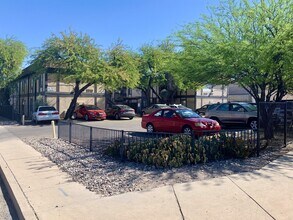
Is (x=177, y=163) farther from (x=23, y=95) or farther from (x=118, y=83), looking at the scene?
(x=23, y=95)

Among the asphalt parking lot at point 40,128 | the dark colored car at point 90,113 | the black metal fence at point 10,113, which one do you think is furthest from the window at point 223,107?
the black metal fence at point 10,113

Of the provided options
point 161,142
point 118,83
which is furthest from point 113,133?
point 118,83

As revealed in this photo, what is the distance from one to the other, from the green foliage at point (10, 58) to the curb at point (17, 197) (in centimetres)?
2569

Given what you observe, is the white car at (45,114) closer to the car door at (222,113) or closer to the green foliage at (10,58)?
the green foliage at (10,58)

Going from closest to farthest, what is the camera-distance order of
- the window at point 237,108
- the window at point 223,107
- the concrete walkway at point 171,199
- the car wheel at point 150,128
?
the concrete walkway at point 171,199
the car wheel at point 150,128
the window at point 237,108
the window at point 223,107

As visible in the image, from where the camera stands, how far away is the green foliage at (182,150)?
720 centimetres

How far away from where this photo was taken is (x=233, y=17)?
10.4 meters

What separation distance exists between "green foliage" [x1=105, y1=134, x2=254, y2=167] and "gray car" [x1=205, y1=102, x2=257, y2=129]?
808 cm

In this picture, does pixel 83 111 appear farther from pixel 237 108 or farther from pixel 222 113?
pixel 237 108

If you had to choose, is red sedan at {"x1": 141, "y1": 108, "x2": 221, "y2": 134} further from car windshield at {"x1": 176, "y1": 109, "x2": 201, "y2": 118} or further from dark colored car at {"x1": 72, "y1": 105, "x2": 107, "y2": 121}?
dark colored car at {"x1": 72, "y1": 105, "x2": 107, "y2": 121}

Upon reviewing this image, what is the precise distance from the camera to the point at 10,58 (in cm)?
3066

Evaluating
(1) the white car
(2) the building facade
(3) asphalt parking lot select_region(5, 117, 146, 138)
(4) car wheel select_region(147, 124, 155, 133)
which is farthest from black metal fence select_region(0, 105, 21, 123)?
(4) car wheel select_region(147, 124, 155, 133)

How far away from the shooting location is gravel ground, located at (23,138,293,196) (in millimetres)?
5906

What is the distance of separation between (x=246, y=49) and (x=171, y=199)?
19.3ft
